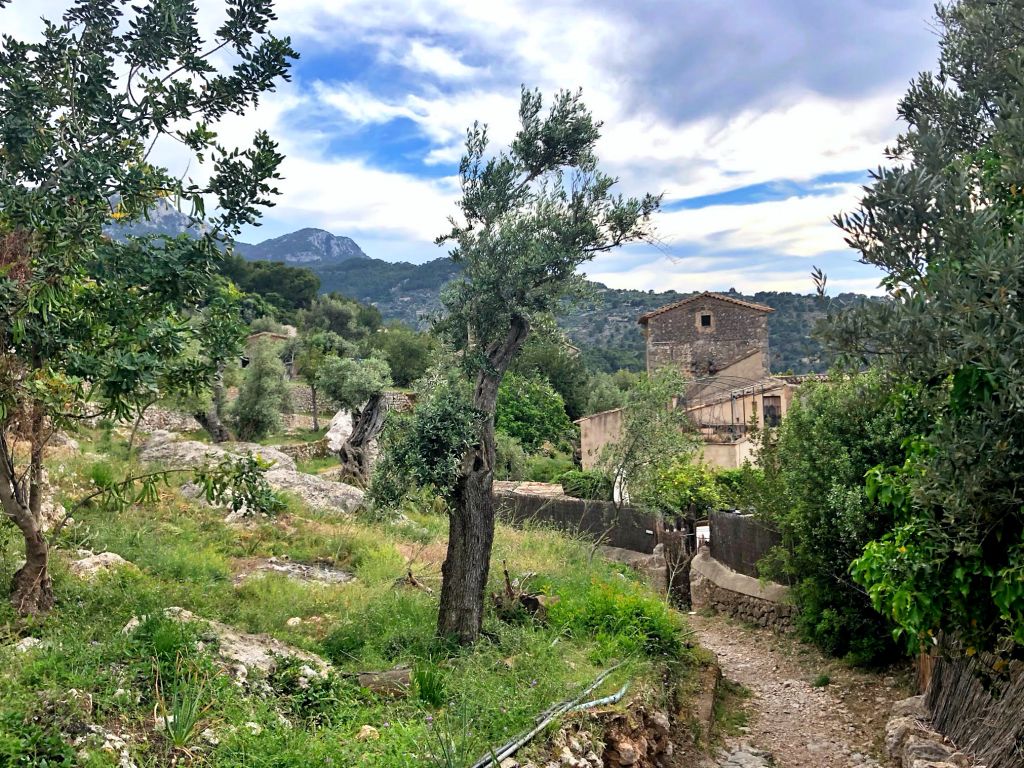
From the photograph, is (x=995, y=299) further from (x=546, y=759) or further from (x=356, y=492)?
(x=356, y=492)

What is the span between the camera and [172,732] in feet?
16.2

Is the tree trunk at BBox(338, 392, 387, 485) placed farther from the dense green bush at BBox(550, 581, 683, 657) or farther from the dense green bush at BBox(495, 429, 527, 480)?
the dense green bush at BBox(550, 581, 683, 657)

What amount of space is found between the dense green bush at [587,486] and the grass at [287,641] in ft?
31.0

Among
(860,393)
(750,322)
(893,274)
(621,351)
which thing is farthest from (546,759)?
(621,351)

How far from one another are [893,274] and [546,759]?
430 cm

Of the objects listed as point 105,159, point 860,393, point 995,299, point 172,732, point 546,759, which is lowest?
point 546,759

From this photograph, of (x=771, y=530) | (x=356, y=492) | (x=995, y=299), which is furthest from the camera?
(x=356, y=492)

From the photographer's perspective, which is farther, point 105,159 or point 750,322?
point 750,322

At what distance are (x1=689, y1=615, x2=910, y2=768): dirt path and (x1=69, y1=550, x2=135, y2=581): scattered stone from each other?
7347 mm

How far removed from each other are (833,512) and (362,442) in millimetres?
13690

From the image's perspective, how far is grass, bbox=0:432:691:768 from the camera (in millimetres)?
5012

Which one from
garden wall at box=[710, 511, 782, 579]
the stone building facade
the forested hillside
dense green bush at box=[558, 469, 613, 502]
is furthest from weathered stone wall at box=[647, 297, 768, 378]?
garden wall at box=[710, 511, 782, 579]

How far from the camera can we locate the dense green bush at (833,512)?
10377 mm

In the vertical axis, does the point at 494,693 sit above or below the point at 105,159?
below
